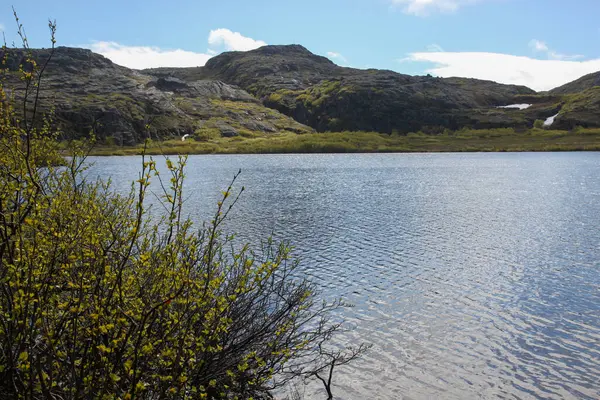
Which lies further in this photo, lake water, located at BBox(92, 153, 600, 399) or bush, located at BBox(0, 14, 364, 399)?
lake water, located at BBox(92, 153, 600, 399)

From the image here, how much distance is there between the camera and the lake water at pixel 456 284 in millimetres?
16562

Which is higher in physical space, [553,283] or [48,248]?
[48,248]

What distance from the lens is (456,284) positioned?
2783 cm

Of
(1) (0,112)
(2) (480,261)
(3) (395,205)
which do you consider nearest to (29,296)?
(1) (0,112)

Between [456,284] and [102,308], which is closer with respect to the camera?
[102,308]

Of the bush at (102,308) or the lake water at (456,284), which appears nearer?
the bush at (102,308)

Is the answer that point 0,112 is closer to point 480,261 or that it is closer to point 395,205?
point 480,261

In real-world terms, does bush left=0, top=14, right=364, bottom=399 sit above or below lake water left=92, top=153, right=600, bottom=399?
above

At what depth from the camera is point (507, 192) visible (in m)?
75.5

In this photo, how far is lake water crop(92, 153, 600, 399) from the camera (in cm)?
1656

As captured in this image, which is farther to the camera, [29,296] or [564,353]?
[564,353]

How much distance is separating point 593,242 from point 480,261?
12316 mm

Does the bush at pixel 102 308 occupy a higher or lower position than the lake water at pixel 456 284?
higher

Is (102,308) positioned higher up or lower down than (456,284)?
higher up
